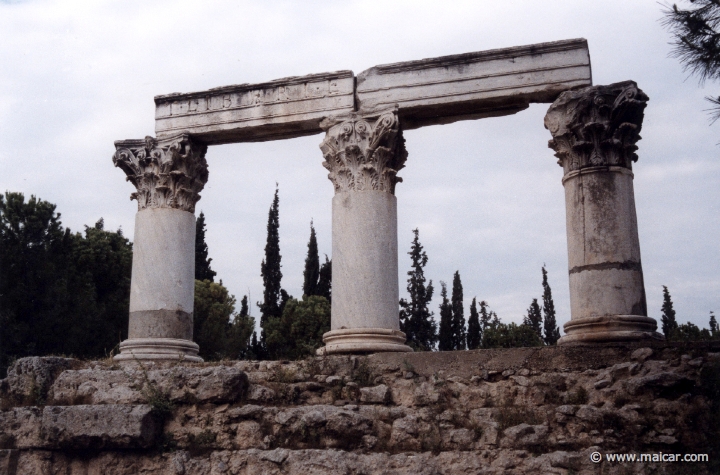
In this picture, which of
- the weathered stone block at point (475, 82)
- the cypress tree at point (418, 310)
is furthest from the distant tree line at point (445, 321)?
the weathered stone block at point (475, 82)

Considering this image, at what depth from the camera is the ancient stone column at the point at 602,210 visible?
33.8 feet

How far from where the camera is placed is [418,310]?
3691 centimetres

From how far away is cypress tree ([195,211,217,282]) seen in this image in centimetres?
3850

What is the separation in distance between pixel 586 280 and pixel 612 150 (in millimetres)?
1965

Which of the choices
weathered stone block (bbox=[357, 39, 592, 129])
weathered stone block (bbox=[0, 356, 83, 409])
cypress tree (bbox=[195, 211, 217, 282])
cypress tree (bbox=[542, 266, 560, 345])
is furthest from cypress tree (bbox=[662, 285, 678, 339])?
weathered stone block (bbox=[0, 356, 83, 409])

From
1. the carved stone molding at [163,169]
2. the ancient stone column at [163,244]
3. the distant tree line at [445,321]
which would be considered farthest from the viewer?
the distant tree line at [445,321]

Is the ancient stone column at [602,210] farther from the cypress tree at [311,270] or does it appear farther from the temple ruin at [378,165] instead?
the cypress tree at [311,270]

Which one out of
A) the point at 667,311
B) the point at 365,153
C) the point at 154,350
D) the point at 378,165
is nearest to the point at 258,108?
the point at 365,153

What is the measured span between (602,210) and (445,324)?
27676 millimetres

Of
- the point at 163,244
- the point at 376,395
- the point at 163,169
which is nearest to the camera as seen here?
the point at 376,395

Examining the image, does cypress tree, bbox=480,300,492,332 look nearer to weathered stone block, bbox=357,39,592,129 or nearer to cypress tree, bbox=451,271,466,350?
cypress tree, bbox=451,271,466,350

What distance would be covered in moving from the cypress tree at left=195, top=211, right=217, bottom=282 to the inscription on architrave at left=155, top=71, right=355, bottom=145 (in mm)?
25335

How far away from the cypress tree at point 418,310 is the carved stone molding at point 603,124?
83.7ft

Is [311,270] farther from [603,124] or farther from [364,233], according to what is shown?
[603,124]
